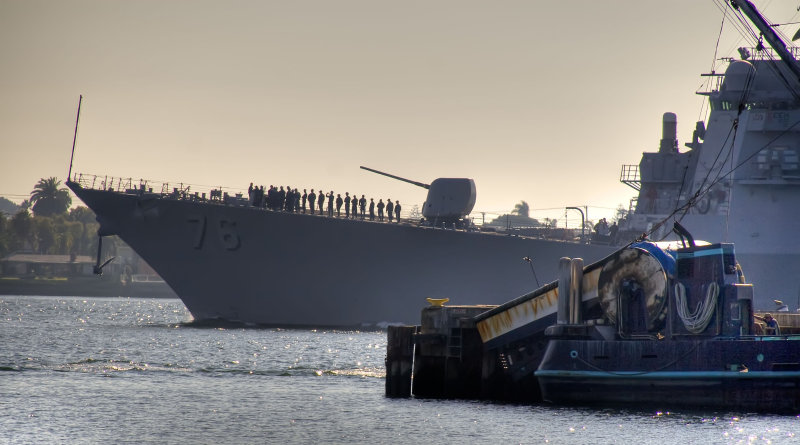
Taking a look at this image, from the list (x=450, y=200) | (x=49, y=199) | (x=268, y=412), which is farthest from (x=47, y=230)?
(x=268, y=412)

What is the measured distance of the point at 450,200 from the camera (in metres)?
58.2

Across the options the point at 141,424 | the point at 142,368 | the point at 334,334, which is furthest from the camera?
the point at 334,334

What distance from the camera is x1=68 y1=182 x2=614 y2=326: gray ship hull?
49.1m

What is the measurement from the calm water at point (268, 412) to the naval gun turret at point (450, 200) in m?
22.2

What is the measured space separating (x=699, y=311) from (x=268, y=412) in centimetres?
945

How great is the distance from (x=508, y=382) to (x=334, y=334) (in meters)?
26.2

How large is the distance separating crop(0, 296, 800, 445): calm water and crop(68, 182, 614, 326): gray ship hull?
508 inches

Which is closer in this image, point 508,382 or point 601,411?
point 601,411

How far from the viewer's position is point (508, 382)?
80.1ft

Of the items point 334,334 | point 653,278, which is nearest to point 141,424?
point 653,278

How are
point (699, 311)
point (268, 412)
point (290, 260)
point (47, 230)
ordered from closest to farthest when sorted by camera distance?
point (699, 311) → point (268, 412) → point (290, 260) → point (47, 230)

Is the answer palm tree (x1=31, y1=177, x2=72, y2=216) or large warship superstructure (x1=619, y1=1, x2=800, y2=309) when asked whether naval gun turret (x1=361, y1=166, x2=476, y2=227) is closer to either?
large warship superstructure (x1=619, y1=1, x2=800, y2=309)

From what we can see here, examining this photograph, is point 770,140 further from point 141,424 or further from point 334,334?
point 141,424

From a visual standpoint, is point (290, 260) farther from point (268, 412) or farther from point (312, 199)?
point (268, 412)
